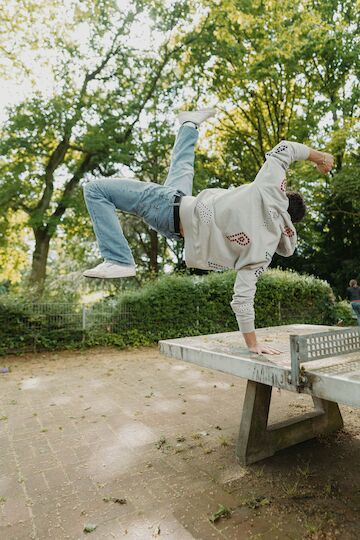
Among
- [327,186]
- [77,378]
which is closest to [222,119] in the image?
[327,186]

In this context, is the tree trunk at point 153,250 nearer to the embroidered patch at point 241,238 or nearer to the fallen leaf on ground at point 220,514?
the embroidered patch at point 241,238

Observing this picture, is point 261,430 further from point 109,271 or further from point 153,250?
point 153,250

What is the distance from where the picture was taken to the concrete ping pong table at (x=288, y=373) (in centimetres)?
212

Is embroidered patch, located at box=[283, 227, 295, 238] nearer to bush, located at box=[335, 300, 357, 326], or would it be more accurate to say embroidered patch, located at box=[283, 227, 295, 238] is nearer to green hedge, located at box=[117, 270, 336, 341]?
green hedge, located at box=[117, 270, 336, 341]

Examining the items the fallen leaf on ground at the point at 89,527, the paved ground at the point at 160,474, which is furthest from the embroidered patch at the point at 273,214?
the fallen leaf on ground at the point at 89,527

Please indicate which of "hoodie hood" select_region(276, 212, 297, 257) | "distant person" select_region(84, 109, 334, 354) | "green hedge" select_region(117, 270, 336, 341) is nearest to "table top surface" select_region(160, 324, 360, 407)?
"distant person" select_region(84, 109, 334, 354)

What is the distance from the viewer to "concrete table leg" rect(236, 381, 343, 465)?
11.3ft

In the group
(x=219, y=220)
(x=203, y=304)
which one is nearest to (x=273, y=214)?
(x=219, y=220)

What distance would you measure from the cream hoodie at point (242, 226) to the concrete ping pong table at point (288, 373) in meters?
0.39

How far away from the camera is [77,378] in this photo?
743cm

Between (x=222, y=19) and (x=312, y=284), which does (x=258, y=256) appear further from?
(x=222, y=19)

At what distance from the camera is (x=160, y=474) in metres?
3.27

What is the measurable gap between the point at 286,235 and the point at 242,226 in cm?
55

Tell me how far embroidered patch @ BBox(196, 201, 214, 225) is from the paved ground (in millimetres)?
2116
